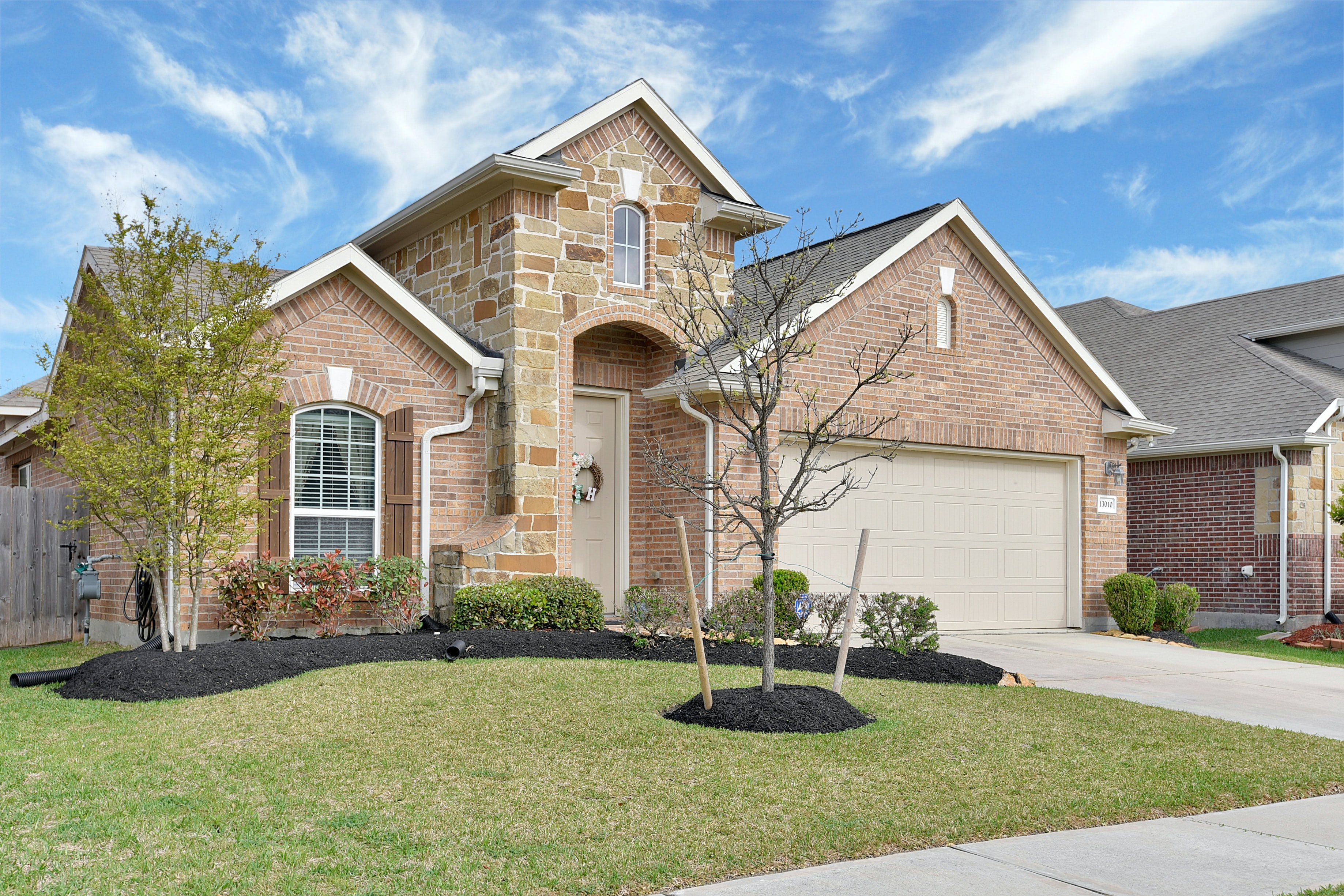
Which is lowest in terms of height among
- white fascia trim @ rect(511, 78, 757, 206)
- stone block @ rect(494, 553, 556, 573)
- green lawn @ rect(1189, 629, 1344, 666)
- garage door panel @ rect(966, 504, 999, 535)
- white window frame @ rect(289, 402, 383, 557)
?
green lawn @ rect(1189, 629, 1344, 666)

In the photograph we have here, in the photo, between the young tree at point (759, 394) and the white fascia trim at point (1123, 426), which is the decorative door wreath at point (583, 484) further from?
the white fascia trim at point (1123, 426)

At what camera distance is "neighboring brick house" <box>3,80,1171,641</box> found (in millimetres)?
13000

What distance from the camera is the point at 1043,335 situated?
671 inches

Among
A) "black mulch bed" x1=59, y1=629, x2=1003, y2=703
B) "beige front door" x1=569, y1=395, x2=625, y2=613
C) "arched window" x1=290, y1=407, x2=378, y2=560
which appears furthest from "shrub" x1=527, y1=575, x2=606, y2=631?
"beige front door" x1=569, y1=395, x2=625, y2=613

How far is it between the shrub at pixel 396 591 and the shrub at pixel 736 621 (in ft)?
10.8

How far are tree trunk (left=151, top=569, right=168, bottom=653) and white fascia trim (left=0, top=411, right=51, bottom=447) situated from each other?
4648mm

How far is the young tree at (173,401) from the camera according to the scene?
1016 centimetres

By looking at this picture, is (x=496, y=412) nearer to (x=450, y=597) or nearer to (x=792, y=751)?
(x=450, y=597)

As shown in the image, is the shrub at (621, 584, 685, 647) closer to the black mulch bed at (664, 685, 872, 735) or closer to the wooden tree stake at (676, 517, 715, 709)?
the black mulch bed at (664, 685, 872, 735)

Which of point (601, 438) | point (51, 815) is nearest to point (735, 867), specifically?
point (51, 815)

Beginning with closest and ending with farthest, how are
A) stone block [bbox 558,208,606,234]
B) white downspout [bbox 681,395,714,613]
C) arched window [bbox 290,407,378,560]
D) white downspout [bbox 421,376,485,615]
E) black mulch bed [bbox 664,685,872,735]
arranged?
black mulch bed [bbox 664,685,872,735] → arched window [bbox 290,407,378,560] → white downspout [bbox 421,376,485,615] → white downspout [bbox 681,395,714,613] → stone block [bbox 558,208,606,234]

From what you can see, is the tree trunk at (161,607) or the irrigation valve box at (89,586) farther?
the irrigation valve box at (89,586)

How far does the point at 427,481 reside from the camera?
13.4 m

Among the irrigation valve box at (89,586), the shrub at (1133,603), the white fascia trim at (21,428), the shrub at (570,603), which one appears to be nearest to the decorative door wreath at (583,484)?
the shrub at (570,603)
